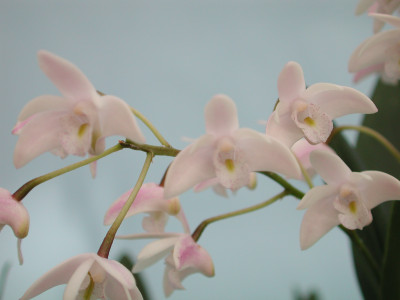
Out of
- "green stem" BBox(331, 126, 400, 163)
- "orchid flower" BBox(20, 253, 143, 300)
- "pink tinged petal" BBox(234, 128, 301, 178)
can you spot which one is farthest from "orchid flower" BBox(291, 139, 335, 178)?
"orchid flower" BBox(20, 253, 143, 300)

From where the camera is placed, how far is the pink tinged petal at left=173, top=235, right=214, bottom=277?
1.41 ft

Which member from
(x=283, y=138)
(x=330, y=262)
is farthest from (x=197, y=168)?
(x=330, y=262)

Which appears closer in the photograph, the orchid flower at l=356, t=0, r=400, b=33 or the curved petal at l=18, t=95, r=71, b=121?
the curved petal at l=18, t=95, r=71, b=121

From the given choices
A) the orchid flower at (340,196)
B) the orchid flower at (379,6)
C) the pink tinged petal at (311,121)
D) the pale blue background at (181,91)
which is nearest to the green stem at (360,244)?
the orchid flower at (340,196)

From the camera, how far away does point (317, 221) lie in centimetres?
45

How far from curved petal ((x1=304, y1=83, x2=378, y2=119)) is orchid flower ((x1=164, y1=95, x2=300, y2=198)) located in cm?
7

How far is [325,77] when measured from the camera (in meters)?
1.18

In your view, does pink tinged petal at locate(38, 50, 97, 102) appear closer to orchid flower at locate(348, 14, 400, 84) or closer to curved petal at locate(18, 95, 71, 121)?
curved petal at locate(18, 95, 71, 121)

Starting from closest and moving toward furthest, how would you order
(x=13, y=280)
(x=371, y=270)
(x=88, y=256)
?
(x=88, y=256) < (x=371, y=270) < (x=13, y=280)

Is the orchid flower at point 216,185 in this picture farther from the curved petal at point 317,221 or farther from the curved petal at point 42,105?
the curved petal at point 42,105

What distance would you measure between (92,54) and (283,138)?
0.86 m

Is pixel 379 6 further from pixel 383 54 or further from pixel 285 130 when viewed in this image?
pixel 285 130

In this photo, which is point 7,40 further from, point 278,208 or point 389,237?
point 389,237

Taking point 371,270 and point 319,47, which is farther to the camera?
point 319,47
